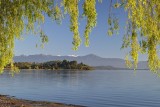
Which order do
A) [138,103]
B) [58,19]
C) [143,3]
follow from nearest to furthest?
[143,3], [58,19], [138,103]

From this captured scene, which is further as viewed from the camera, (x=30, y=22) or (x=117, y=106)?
(x=117, y=106)

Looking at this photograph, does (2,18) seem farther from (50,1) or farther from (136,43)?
(136,43)

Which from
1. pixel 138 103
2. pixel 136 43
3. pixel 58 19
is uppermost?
pixel 58 19

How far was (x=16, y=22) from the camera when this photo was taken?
Answer: 20.6 metres

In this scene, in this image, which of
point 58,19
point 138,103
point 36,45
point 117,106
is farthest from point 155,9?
point 138,103

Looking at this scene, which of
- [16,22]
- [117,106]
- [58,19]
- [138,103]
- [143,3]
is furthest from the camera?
[138,103]

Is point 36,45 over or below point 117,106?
over

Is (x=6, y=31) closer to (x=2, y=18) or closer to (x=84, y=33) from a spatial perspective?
(x=2, y=18)

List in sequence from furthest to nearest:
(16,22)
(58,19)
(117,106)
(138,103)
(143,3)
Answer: (138,103)
(117,106)
(16,22)
(58,19)
(143,3)

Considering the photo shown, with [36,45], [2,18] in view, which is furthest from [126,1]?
[2,18]

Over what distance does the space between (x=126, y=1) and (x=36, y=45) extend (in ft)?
20.5

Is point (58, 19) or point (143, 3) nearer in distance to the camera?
point (143, 3)

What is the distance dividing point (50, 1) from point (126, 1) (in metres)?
5.00

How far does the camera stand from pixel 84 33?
16.2 meters
